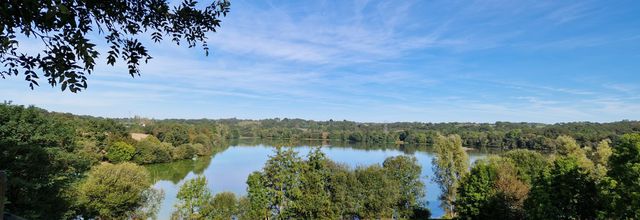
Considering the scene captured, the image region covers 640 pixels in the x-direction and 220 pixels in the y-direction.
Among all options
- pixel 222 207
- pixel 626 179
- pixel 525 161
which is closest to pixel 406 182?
pixel 525 161

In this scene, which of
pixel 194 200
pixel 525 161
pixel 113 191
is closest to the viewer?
pixel 194 200

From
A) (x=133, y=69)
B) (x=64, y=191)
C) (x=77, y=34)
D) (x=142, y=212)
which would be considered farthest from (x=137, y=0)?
(x=142, y=212)

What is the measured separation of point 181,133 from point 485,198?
189ft

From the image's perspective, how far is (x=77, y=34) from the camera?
2482 millimetres

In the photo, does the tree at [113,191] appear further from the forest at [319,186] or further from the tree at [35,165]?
the tree at [35,165]

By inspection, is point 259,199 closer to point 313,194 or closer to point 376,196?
point 313,194

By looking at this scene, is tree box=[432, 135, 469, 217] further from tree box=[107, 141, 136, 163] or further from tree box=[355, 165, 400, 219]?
tree box=[107, 141, 136, 163]

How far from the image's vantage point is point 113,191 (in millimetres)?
20328

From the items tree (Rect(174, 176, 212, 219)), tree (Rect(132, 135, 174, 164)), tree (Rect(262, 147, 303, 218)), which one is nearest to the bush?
tree (Rect(132, 135, 174, 164))

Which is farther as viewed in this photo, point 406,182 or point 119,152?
point 119,152

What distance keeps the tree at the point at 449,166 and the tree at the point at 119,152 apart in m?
37.6

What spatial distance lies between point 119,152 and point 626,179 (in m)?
48.5

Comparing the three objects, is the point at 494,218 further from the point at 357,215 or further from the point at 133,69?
the point at 133,69

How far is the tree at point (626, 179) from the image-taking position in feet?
41.5
